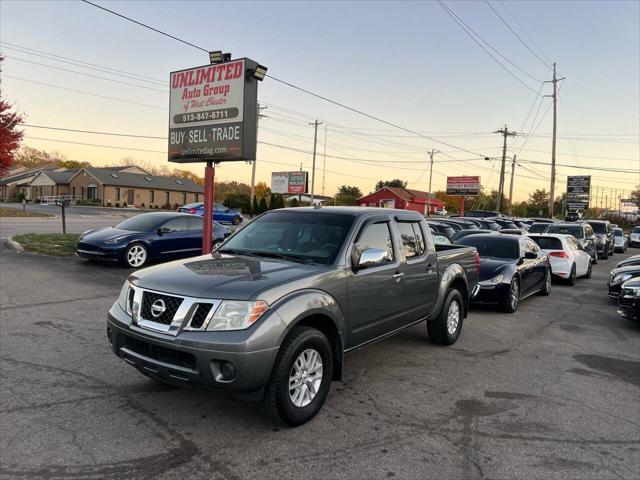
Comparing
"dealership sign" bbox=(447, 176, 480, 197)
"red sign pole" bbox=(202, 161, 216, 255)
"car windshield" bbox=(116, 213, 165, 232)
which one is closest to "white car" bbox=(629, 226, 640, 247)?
"dealership sign" bbox=(447, 176, 480, 197)

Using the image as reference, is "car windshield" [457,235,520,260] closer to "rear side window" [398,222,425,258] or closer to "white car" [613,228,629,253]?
"rear side window" [398,222,425,258]

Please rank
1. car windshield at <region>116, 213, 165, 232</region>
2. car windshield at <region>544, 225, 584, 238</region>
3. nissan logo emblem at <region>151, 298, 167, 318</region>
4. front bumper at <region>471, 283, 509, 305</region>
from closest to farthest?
nissan logo emblem at <region>151, 298, 167, 318</region> → front bumper at <region>471, 283, 509, 305</region> → car windshield at <region>116, 213, 165, 232</region> → car windshield at <region>544, 225, 584, 238</region>

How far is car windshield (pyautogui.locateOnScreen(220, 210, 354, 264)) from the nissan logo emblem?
1255 millimetres

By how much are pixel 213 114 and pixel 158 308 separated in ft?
26.7

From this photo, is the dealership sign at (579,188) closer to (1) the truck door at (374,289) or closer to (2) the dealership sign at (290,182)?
(2) the dealership sign at (290,182)

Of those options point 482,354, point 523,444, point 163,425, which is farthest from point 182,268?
point 482,354

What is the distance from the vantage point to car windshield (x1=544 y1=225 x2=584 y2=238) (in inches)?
717

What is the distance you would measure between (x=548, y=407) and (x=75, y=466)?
400cm

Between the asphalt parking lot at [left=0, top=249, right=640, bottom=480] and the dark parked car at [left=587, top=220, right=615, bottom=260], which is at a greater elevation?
the dark parked car at [left=587, top=220, right=615, bottom=260]

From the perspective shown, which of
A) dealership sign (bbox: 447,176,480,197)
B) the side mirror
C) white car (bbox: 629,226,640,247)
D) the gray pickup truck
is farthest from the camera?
dealership sign (bbox: 447,176,480,197)

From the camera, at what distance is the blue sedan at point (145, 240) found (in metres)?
11.5

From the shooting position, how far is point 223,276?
12.6ft

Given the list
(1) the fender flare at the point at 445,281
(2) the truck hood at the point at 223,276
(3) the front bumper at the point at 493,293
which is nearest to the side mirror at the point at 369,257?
(2) the truck hood at the point at 223,276

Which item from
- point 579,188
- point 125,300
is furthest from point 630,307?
point 579,188
